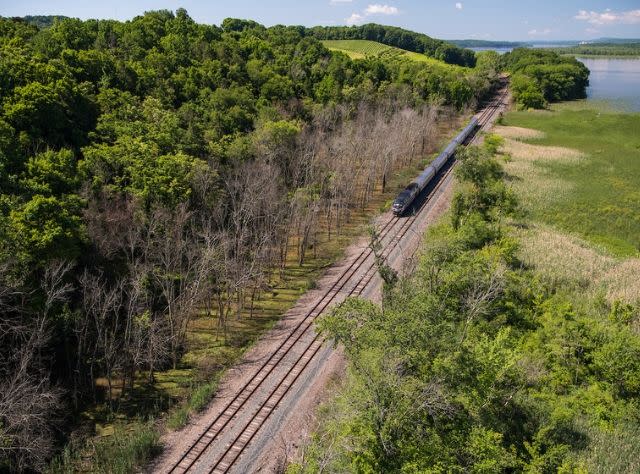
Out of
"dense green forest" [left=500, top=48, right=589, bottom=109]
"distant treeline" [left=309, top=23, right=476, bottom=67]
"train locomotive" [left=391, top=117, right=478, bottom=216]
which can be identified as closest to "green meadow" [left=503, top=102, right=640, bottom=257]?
"dense green forest" [left=500, top=48, right=589, bottom=109]

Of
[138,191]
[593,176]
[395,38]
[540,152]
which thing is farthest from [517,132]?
[395,38]

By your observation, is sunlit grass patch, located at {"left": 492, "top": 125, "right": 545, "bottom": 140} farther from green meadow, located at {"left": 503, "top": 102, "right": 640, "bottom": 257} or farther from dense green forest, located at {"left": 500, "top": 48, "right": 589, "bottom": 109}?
dense green forest, located at {"left": 500, "top": 48, "right": 589, "bottom": 109}

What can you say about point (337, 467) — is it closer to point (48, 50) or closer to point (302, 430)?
point (302, 430)

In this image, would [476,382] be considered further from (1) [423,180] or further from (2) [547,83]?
(2) [547,83]

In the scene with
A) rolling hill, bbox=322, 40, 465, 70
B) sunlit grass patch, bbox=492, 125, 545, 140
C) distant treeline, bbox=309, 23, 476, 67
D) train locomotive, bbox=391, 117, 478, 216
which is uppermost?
distant treeline, bbox=309, 23, 476, 67

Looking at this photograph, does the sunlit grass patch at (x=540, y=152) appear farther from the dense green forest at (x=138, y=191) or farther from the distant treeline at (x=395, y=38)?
the distant treeline at (x=395, y=38)

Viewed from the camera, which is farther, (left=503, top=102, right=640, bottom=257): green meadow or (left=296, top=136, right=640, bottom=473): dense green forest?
(left=503, top=102, right=640, bottom=257): green meadow
